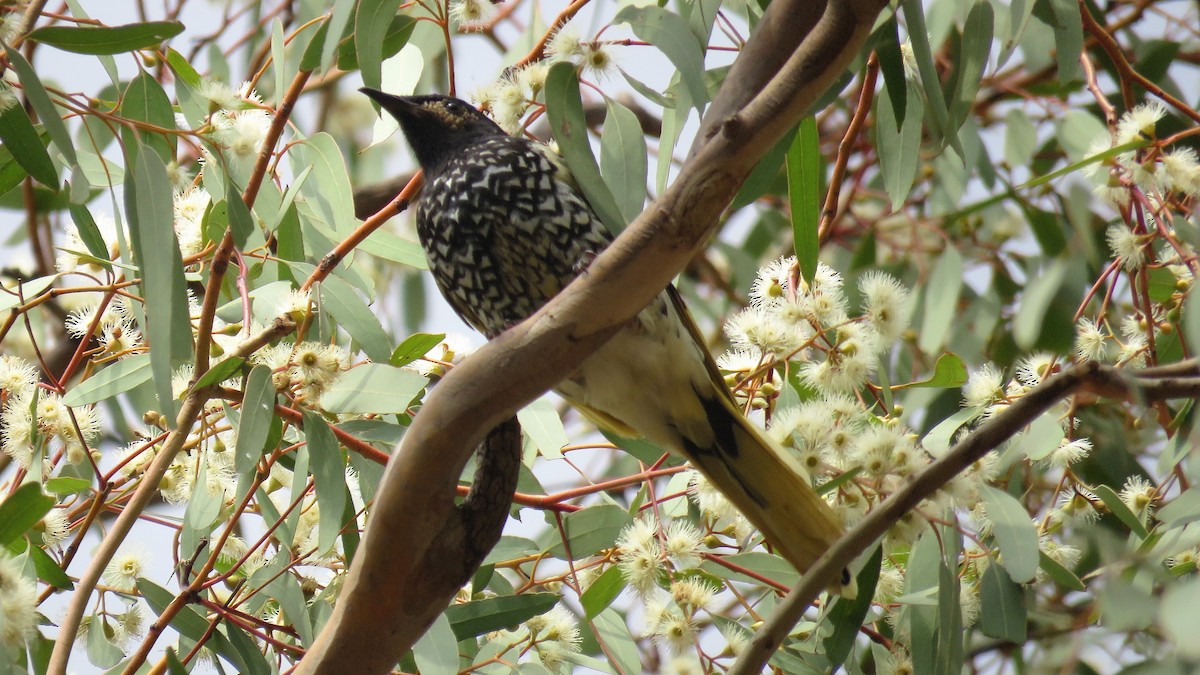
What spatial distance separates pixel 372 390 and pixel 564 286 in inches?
23.5

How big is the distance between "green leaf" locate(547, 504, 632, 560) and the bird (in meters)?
0.26

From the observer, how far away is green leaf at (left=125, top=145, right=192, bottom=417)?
167cm

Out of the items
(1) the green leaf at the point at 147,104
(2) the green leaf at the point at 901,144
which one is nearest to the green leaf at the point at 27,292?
(1) the green leaf at the point at 147,104

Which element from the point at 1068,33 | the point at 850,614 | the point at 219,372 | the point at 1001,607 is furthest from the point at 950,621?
the point at 219,372

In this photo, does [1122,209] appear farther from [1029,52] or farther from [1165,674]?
[1165,674]

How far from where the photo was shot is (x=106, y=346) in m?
2.31

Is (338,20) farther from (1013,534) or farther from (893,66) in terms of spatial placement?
(1013,534)

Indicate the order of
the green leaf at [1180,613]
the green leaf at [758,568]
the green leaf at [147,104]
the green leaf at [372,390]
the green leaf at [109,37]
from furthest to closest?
the green leaf at [758,568]
the green leaf at [147,104]
the green leaf at [372,390]
the green leaf at [109,37]
the green leaf at [1180,613]

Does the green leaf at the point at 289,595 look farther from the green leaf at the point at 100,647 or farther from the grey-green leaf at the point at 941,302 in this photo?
the grey-green leaf at the point at 941,302

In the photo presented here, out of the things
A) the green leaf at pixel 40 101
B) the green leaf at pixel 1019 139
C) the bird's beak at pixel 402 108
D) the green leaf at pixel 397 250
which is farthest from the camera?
the green leaf at pixel 1019 139

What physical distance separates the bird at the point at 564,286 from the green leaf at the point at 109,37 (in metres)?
0.64

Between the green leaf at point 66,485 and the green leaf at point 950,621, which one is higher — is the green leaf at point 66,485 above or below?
above

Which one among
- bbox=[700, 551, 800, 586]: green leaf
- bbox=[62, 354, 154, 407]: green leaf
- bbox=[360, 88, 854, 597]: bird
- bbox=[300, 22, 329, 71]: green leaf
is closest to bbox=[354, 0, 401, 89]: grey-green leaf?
bbox=[300, 22, 329, 71]: green leaf

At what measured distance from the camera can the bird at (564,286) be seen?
2.45 metres
